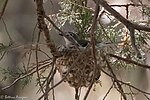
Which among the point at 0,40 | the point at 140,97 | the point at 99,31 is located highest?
the point at 99,31

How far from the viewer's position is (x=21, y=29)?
258 centimetres

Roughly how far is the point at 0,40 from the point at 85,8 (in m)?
1.32

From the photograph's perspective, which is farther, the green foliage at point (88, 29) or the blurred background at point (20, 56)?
the blurred background at point (20, 56)

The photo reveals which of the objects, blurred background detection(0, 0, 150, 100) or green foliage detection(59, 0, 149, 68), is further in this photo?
blurred background detection(0, 0, 150, 100)

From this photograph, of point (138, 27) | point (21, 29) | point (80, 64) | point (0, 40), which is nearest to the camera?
point (138, 27)

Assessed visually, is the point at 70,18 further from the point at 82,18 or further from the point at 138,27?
the point at 138,27

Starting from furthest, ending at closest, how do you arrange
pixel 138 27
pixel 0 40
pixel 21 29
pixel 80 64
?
1. pixel 21 29
2. pixel 0 40
3. pixel 80 64
4. pixel 138 27

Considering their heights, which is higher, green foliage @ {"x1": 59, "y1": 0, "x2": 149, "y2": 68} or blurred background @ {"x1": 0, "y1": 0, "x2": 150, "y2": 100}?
green foliage @ {"x1": 59, "y1": 0, "x2": 149, "y2": 68}

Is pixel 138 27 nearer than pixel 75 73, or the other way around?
pixel 138 27

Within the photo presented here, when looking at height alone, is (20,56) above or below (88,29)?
below

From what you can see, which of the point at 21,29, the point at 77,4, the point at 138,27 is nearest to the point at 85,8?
the point at 77,4

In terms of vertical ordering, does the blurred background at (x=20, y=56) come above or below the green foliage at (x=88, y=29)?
below

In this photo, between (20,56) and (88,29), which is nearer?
(88,29)

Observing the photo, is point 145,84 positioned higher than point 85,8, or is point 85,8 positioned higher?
point 85,8
